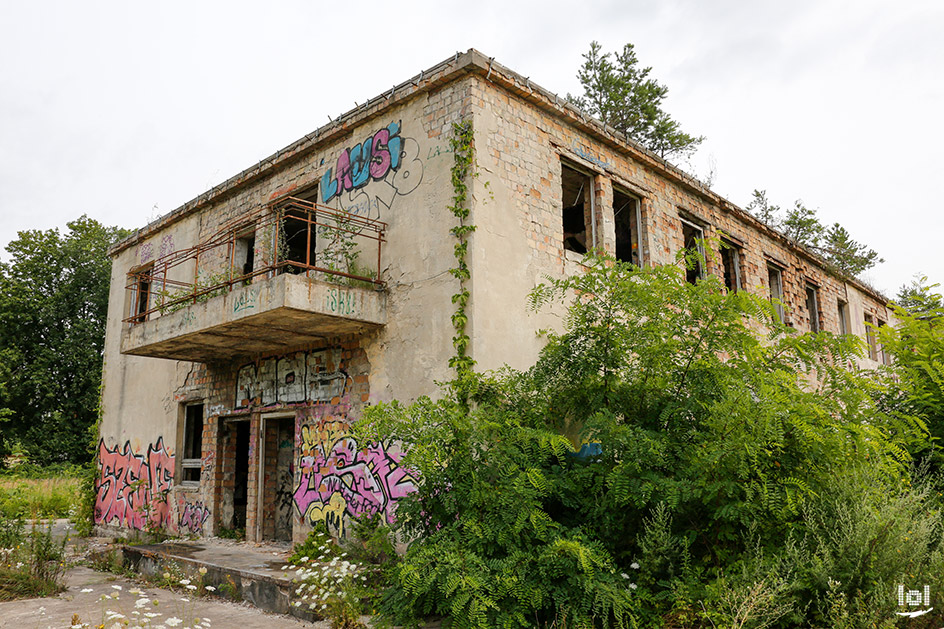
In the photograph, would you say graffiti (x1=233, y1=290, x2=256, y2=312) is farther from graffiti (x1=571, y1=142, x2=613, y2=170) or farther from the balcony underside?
graffiti (x1=571, y1=142, x2=613, y2=170)

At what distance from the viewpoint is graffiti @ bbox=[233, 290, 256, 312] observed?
25.1ft

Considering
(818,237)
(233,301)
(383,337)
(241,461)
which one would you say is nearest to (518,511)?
(383,337)

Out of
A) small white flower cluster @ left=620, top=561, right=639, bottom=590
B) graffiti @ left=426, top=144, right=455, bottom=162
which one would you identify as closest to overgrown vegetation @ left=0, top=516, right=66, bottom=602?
small white flower cluster @ left=620, top=561, right=639, bottom=590

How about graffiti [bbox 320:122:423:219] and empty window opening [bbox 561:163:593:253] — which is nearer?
graffiti [bbox 320:122:423:219]

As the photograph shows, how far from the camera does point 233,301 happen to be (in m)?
7.93

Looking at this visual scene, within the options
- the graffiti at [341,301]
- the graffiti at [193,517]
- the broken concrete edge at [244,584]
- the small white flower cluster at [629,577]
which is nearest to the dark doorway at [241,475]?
the graffiti at [193,517]

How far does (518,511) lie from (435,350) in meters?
2.58

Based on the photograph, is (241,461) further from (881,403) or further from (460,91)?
(881,403)

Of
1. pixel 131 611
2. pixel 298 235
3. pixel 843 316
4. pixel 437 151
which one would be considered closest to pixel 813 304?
pixel 843 316

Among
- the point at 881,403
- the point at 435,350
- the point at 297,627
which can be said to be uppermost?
the point at 435,350

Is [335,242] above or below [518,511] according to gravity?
above

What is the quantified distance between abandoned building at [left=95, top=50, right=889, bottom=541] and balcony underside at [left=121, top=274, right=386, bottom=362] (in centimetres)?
3

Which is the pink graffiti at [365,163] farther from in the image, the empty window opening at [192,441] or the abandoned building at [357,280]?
the empty window opening at [192,441]

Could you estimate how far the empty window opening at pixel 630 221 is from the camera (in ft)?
33.4
